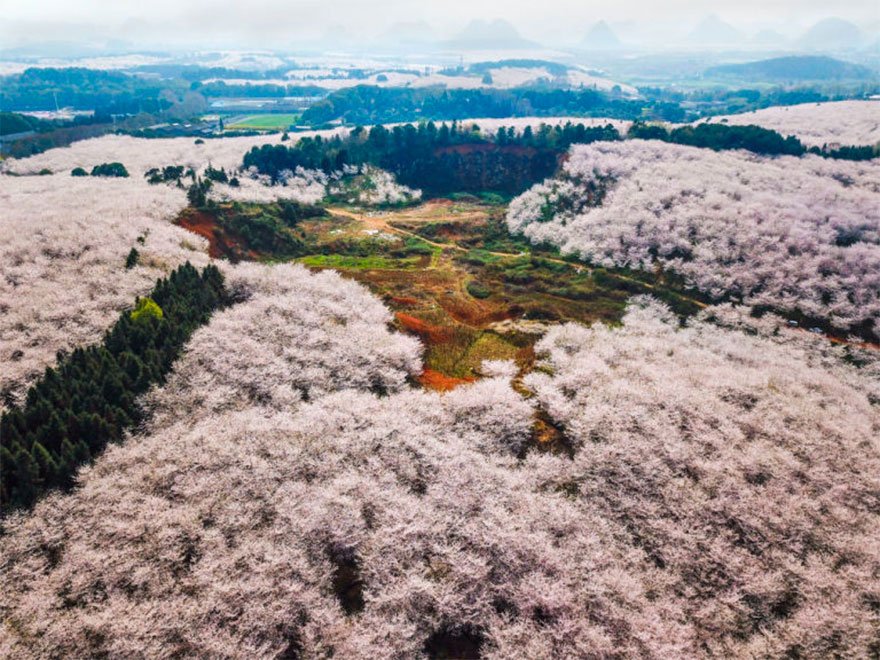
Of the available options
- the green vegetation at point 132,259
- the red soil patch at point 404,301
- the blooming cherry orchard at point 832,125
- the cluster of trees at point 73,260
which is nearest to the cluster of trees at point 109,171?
the cluster of trees at point 73,260

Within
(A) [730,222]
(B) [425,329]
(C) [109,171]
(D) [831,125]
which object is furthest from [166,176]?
(D) [831,125]

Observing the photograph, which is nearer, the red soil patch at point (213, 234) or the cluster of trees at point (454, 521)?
the cluster of trees at point (454, 521)

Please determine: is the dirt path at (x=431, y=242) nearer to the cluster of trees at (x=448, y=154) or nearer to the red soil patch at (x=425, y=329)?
the cluster of trees at (x=448, y=154)

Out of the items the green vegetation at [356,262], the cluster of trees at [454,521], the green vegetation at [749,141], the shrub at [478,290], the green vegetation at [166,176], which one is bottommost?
the cluster of trees at [454,521]

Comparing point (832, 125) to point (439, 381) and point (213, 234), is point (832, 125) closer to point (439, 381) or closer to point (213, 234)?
point (439, 381)

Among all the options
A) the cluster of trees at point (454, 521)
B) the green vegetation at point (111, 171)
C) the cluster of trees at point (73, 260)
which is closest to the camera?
the cluster of trees at point (454, 521)

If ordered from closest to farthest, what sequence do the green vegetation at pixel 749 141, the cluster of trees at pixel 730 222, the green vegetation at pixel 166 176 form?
the cluster of trees at pixel 730 222 → the green vegetation at pixel 166 176 → the green vegetation at pixel 749 141
